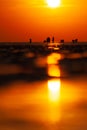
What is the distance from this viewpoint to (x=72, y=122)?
452 inches

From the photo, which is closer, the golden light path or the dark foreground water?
the dark foreground water

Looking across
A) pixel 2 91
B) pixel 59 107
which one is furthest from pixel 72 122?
pixel 2 91

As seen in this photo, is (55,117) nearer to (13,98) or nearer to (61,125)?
(61,125)

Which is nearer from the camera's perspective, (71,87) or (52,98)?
(52,98)

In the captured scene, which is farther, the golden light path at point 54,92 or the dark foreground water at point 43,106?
the golden light path at point 54,92

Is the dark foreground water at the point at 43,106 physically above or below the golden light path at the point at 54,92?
above

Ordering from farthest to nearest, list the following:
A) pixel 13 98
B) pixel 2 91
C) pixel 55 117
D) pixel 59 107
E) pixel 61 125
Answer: pixel 2 91 < pixel 13 98 < pixel 59 107 < pixel 55 117 < pixel 61 125

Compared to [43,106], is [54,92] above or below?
below

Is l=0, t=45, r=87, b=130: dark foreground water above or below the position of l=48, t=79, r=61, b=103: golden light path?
above

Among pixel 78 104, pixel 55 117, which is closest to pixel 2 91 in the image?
pixel 78 104

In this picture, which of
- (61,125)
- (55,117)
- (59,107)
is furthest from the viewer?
(59,107)

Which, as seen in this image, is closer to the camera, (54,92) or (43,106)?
(43,106)

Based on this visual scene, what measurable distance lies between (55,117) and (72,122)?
2.92 ft

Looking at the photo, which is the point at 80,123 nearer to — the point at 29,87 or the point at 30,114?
the point at 30,114
